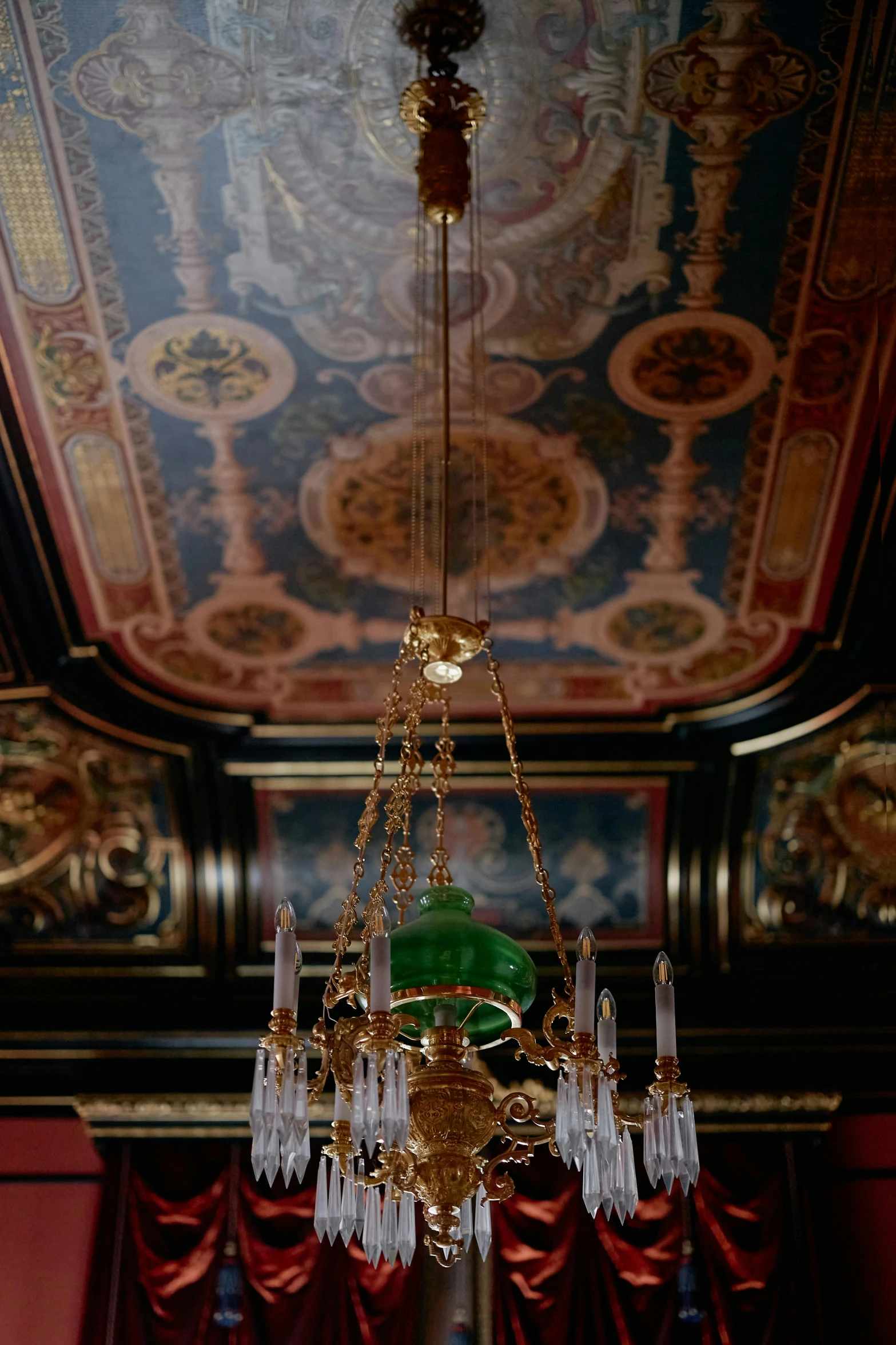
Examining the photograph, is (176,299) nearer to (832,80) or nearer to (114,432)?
(114,432)

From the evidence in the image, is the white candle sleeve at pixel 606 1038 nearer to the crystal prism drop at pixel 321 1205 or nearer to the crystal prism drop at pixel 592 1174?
the crystal prism drop at pixel 592 1174

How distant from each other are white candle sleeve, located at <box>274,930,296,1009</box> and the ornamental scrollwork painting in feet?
11.9

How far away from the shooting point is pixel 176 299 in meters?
5.27

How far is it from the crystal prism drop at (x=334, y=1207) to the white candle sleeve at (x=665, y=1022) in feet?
2.88

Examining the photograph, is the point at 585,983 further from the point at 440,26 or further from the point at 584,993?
the point at 440,26

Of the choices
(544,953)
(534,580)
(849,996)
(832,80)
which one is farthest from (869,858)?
(832,80)

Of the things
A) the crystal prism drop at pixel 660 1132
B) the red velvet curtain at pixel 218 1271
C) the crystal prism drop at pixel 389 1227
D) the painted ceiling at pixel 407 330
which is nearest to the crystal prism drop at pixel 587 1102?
the crystal prism drop at pixel 660 1132

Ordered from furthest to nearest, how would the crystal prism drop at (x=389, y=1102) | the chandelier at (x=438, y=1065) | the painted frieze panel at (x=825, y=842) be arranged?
the painted frieze panel at (x=825, y=842), the chandelier at (x=438, y=1065), the crystal prism drop at (x=389, y=1102)

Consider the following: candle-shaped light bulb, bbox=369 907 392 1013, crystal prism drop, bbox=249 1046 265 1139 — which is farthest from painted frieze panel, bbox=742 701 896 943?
crystal prism drop, bbox=249 1046 265 1139

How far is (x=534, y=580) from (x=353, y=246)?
6.05 feet

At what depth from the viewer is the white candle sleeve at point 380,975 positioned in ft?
10.9

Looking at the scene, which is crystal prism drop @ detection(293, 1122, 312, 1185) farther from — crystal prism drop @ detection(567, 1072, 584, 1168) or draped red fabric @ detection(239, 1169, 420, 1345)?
draped red fabric @ detection(239, 1169, 420, 1345)

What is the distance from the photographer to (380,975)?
11.0ft

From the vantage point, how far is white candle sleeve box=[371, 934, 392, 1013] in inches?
131
